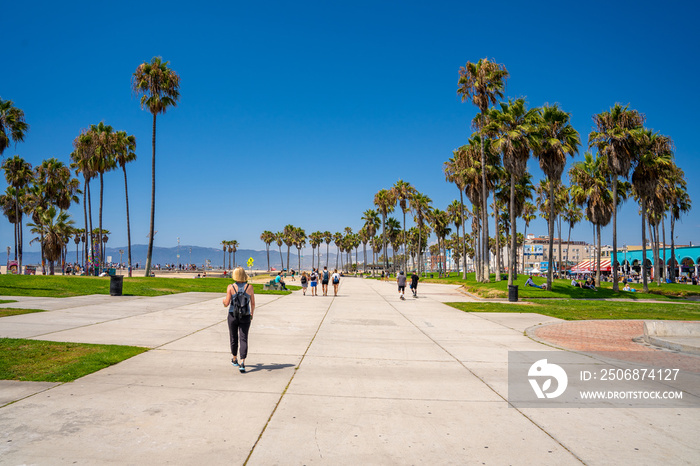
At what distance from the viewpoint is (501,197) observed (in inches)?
1807

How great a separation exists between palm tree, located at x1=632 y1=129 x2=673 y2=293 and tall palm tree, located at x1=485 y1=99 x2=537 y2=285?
893 cm

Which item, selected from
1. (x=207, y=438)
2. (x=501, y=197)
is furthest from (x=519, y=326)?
(x=501, y=197)

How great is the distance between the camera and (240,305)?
7.39 meters

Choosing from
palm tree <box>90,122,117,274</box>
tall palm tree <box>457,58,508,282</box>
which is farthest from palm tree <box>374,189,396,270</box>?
palm tree <box>90,122,117,274</box>

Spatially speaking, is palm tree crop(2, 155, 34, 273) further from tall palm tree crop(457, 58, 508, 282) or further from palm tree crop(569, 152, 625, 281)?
palm tree crop(569, 152, 625, 281)

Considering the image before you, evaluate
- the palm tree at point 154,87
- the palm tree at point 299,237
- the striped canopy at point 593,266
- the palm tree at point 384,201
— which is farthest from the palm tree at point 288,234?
the palm tree at point 154,87

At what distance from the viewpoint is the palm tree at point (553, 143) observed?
3169 centimetres

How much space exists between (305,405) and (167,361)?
11.7 ft

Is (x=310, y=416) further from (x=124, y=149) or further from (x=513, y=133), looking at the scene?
(x=124, y=149)

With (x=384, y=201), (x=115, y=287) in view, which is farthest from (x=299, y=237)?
(x=115, y=287)

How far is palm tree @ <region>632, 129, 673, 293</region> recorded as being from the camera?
112 feet

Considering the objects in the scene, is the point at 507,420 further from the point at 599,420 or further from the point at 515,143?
the point at 515,143

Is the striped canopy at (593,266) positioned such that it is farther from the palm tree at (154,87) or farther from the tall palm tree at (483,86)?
the palm tree at (154,87)

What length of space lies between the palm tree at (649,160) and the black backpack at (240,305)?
36.5 m
